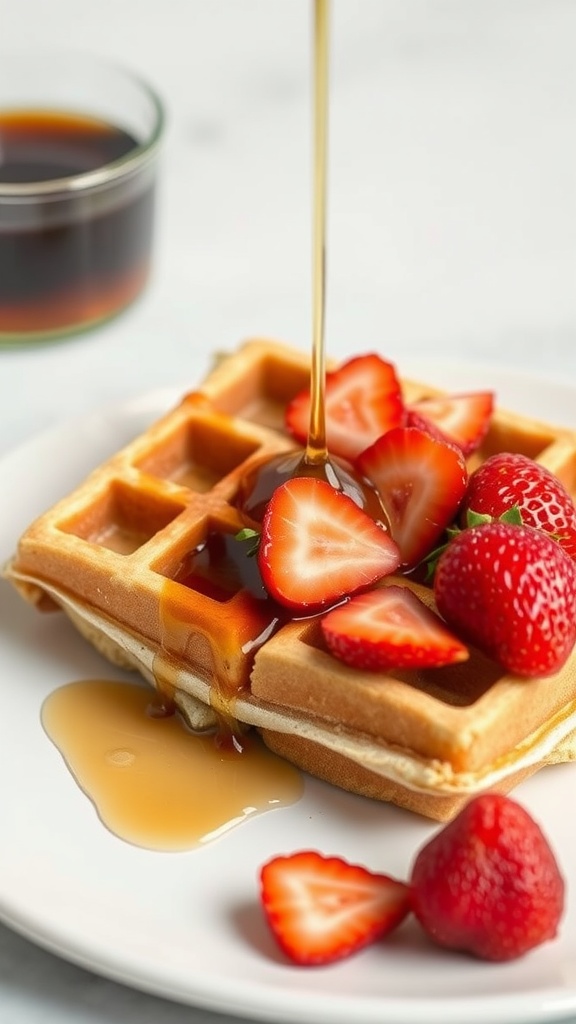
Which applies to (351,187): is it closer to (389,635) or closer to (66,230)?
(66,230)

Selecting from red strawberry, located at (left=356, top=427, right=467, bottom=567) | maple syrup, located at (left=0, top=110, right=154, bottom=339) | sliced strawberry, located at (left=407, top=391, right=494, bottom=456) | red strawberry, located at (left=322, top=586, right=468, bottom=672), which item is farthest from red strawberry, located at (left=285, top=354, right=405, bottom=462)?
maple syrup, located at (left=0, top=110, right=154, bottom=339)

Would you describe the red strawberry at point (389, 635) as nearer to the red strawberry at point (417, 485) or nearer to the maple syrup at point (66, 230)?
the red strawberry at point (417, 485)

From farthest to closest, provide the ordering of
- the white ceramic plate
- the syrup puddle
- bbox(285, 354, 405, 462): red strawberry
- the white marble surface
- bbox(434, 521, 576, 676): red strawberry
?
the white marble surface, bbox(285, 354, 405, 462): red strawberry, the syrup puddle, bbox(434, 521, 576, 676): red strawberry, the white ceramic plate

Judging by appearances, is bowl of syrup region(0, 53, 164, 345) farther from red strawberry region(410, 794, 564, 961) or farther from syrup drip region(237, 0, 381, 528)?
red strawberry region(410, 794, 564, 961)

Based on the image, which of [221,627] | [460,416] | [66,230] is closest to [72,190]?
[66,230]

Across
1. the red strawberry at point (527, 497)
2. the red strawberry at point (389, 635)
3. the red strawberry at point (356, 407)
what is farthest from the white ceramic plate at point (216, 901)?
the red strawberry at point (356, 407)

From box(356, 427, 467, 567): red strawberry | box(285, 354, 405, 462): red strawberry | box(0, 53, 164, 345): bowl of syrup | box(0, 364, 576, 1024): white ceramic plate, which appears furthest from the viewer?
box(0, 53, 164, 345): bowl of syrup
